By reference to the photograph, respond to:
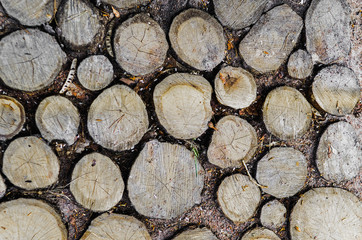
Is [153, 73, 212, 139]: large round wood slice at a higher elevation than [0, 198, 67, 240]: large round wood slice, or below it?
higher

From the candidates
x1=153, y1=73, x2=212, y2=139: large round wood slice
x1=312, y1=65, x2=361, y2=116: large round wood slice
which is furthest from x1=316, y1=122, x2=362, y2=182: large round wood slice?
x1=153, y1=73, x2=212, y2=139: large round wood slice

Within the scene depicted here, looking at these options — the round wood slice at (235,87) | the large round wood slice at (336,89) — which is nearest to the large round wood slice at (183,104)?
the round wood slice at (235,87)

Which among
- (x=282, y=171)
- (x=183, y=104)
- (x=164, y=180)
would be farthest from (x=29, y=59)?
(x=282, y=171)

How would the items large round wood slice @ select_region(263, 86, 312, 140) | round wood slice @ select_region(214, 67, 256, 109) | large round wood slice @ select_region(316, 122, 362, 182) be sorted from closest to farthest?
1. round wood slice @ select_region(214, 67, 256, 109)
2. large round wood slice @ select_region(263, 86, 312, 140)
3. large round wood slice @ select_region(316, 122, 362, 182)

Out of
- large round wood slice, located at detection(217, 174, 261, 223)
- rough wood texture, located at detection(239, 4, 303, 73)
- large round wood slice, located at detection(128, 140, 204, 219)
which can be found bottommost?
large round wood slice, located at detection(217, 174, 261, 223)

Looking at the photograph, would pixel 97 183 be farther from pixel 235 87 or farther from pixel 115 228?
pixel 235 87

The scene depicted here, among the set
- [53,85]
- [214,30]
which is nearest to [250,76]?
[214,30]

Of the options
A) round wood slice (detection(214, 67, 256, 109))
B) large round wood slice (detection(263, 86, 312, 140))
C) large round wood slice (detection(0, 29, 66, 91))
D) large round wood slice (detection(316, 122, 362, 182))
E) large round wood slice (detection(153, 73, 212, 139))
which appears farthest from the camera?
large round wood slice (detection(316, 122, 362, 182))

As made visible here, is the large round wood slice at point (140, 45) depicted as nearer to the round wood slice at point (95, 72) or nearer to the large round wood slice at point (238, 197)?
the round wood slice at point (95, 72)

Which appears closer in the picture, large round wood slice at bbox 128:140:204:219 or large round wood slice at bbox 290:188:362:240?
large round wood slice at bbox 128:140:204:219

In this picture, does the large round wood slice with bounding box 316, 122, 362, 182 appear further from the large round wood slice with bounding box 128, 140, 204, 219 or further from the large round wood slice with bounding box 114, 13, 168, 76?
the large round wood slice with bounding box 114, 13, 168, 76
